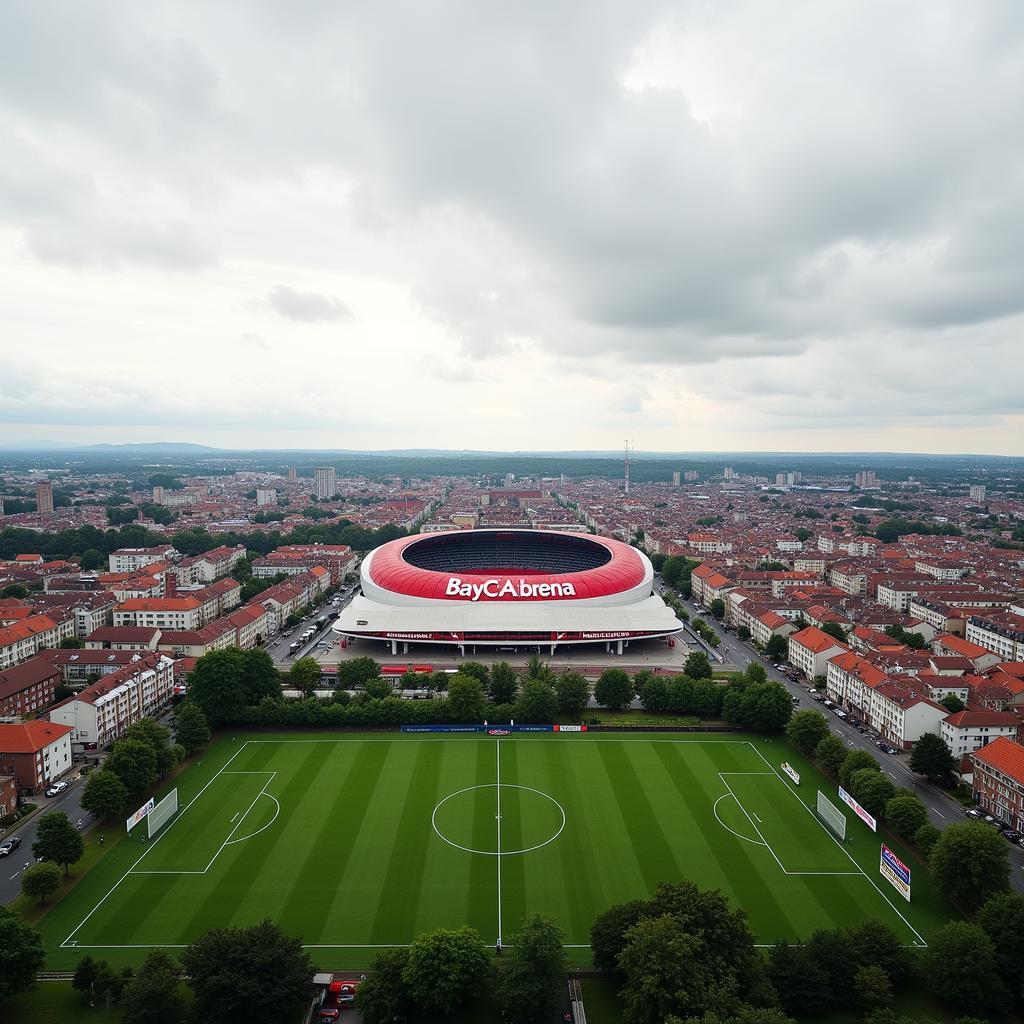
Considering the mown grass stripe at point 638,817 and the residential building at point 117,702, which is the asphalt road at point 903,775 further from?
the residential building at point 117,702

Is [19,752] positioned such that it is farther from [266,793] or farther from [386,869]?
[386,869]

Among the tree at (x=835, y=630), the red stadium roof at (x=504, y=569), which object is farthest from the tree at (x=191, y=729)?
the tree at (x=835, y=630)

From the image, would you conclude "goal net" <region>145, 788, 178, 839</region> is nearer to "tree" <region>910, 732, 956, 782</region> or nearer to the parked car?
the parked car

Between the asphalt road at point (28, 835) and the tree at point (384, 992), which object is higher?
the tree at point (384, 992)

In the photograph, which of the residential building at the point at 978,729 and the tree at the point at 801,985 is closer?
the tree at the point at 801,985

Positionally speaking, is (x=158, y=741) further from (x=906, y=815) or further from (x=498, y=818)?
(x=906, y=815)

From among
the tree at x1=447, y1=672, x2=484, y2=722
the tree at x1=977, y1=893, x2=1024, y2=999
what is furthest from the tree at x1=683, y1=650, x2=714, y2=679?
the tree at x1=977, y1=893, x2=1024, y2=999

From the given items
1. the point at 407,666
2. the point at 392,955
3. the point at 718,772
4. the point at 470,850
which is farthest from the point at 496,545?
the point at 392,955
